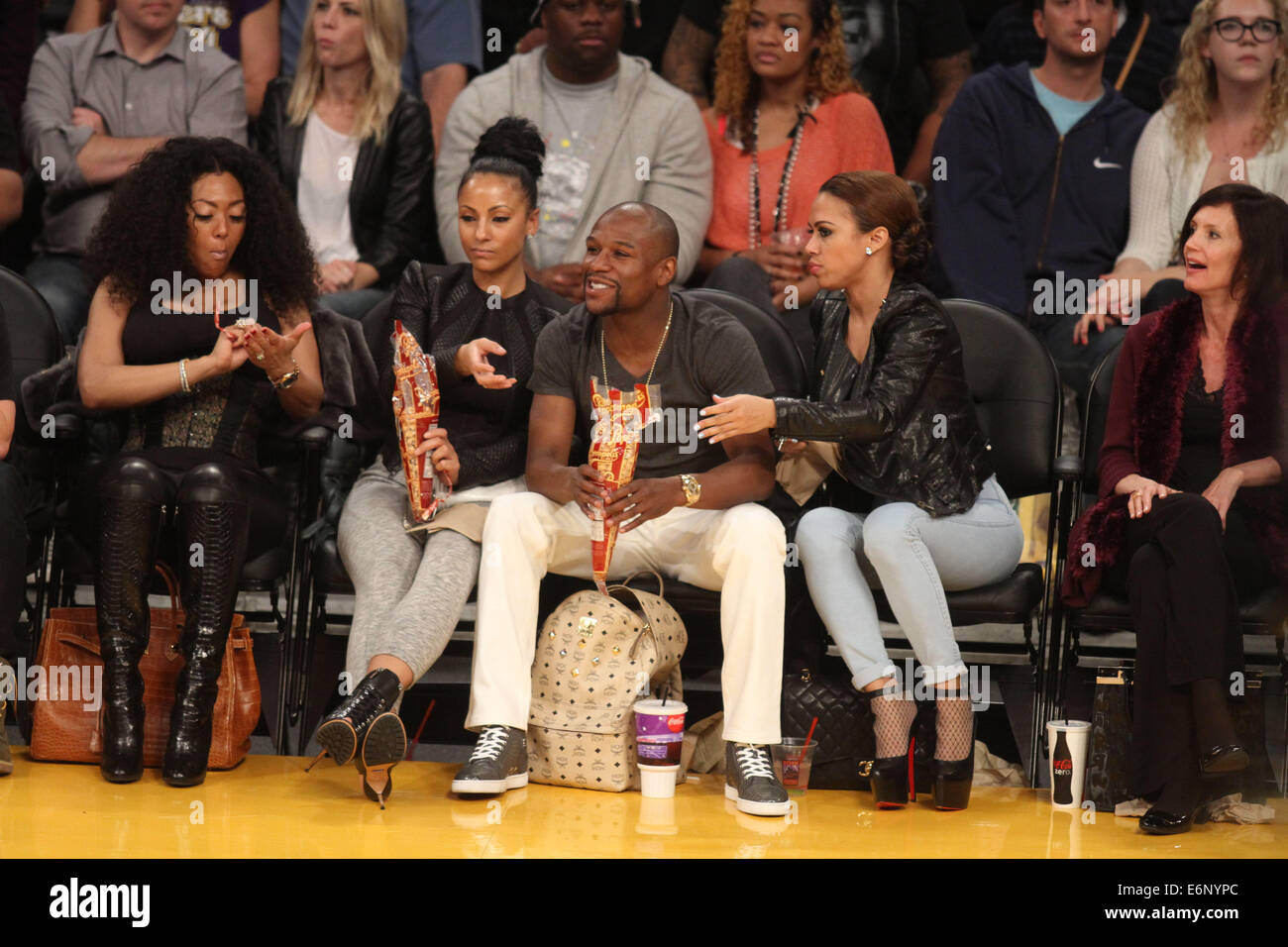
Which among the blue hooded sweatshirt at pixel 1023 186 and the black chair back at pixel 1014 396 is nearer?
the black chair back at pixel 1014 396

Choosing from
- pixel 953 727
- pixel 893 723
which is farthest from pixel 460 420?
pixel 953 727

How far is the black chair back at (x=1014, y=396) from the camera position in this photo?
3980 mm

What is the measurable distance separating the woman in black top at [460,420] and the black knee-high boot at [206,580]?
30cm

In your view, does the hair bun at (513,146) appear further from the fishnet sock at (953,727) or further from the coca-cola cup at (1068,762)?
the coca-cola cup at (1068,762)

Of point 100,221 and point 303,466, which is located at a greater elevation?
point 100,221

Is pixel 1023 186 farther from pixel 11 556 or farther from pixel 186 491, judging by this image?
pixel 11 556

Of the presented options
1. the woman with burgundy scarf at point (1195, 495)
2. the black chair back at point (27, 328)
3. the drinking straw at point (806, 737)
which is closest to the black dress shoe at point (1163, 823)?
the woman with burgundy scarf at point (1195, 495)

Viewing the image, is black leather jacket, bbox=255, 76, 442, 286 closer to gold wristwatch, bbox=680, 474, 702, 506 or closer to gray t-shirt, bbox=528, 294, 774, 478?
gray t-shirt, bbox=528, 294, 774, 478

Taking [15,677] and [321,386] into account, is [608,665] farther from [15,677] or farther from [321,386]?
[15,677]

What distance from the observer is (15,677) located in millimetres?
3672

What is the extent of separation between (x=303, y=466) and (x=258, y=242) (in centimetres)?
59

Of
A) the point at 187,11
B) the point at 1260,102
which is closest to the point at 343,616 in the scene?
the point at 187,11

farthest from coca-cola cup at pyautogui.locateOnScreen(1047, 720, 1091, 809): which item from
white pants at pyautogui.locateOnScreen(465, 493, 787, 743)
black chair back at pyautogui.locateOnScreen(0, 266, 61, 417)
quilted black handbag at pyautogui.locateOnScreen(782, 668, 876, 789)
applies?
black chair back at pyautogui.locateOnScreen(0, 266, 61, 417)

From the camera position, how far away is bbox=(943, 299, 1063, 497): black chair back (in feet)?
13.1
